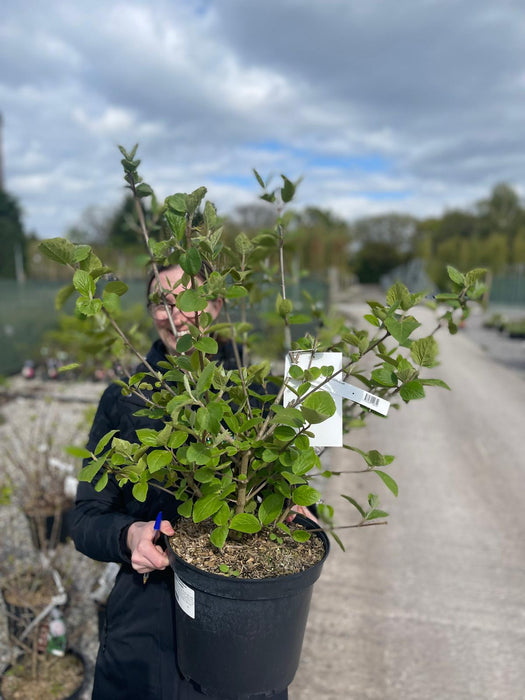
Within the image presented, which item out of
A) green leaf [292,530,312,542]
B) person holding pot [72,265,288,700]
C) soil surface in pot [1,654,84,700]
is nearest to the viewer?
green leaf [292,530,312,542]

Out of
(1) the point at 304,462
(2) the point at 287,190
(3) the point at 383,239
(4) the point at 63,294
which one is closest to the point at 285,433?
(1) the point at 304,462

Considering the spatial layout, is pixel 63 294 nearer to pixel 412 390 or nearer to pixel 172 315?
pixel 172 315

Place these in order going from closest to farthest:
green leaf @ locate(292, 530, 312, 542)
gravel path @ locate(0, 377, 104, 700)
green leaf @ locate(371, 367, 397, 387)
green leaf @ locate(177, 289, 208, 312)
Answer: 1. green leaf @ locate(177, 289, 208, 312)
2. green leaf @ locate(371, 367, 397, 387)
3. green leaf @ locate(292, 530, 312, 542)
4. gravel path @ locate(0, 377, 104, 700)

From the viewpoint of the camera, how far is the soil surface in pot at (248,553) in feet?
3.38

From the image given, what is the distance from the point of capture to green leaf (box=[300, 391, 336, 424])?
0.86 m

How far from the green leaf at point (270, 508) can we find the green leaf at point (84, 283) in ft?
1.63

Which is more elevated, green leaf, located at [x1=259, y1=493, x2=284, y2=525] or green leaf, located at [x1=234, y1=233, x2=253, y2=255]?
green leaf, located at [x1=234, y1=233, x2=253, y2=255]

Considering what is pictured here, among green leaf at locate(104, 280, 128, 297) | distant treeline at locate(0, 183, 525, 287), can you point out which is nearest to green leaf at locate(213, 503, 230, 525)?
green leaf at locate(104, 280, 128, 297)

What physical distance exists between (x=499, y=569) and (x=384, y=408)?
3.09 metres

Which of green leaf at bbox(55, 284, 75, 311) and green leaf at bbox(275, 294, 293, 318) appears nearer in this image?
green leaf at bbox(275, 294, 293, 318)

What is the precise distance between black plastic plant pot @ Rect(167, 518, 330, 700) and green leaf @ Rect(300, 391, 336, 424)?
0.33 metres

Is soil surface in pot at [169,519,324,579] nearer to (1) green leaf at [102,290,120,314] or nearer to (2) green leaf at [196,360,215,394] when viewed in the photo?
(2) green leaf at [196,360,215,394]

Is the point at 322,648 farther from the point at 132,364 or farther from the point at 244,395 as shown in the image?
the point at 244,395

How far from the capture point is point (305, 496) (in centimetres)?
96
